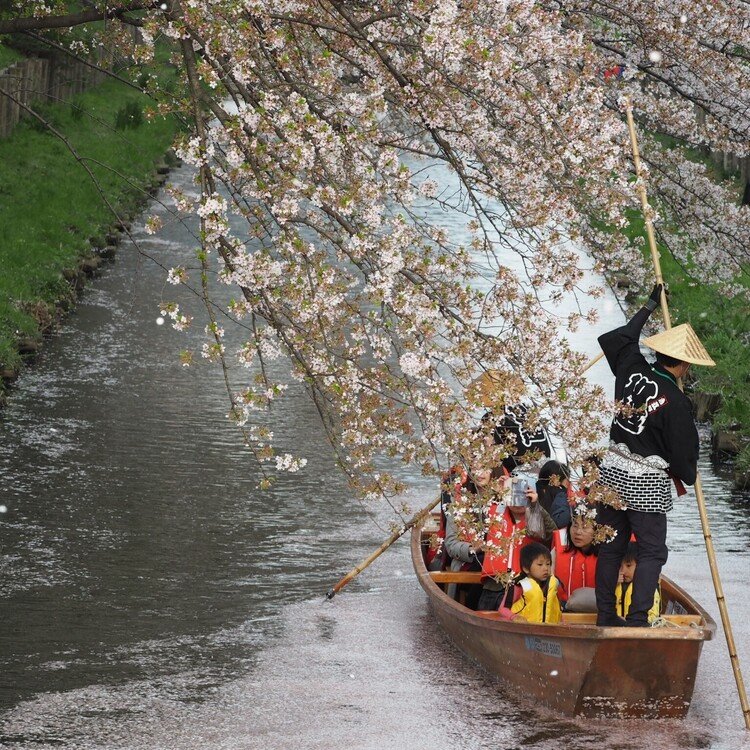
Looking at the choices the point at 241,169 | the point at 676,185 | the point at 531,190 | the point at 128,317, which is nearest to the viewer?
the point at 241,169

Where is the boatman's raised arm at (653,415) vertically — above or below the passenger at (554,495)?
above

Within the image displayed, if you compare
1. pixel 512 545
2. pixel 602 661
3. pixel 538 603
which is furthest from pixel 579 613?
pixel 602 661

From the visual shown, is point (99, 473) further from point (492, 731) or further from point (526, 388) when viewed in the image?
point (526, 388)

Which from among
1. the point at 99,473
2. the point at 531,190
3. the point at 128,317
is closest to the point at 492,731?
the point at 531,190

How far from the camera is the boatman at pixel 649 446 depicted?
26.5ft

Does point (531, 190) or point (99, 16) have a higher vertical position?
point (99, 16)

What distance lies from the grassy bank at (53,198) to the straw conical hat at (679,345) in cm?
809

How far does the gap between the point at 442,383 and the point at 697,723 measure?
3002 millimetres

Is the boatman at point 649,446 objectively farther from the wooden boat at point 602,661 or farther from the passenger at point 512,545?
the passenger at point 512,545

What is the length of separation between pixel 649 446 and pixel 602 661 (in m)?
1.30

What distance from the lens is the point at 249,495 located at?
1376 centimetres

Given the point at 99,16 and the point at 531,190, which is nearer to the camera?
the point at 531,190

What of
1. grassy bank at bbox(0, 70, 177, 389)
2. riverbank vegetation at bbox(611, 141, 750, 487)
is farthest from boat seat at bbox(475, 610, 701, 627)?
grassy bank at bbox(0, 70, 177, 389)

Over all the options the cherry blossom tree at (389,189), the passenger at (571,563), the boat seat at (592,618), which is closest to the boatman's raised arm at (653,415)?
the cherry blossom tree at (389,189)
